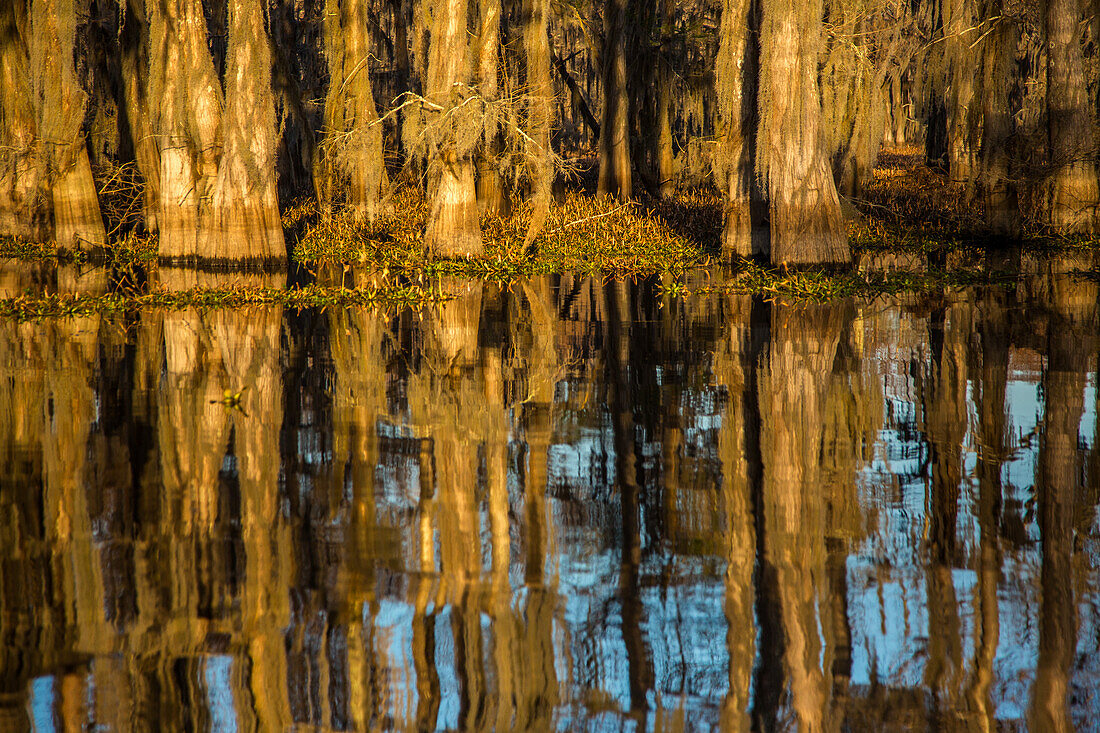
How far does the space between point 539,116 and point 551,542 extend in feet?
45.6

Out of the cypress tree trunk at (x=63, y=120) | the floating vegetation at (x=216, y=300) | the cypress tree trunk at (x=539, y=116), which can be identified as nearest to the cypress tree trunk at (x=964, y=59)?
the cypress tree trunk at (x=539, y=116)

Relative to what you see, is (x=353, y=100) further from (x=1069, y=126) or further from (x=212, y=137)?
(x=1069, y=126)

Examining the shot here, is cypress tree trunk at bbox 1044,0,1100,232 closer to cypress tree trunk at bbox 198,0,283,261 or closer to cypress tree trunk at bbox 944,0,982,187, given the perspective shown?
cypress tree trunk at bbox 944,0,982,187

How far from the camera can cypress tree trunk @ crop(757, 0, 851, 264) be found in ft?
51.7

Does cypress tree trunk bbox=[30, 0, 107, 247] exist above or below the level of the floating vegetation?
above

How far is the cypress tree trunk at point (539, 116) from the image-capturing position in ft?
58.4

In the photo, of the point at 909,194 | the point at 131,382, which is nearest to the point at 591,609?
the point at 131,382

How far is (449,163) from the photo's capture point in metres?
17.3

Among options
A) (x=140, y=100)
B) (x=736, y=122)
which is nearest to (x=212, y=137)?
(x=140, y=100)

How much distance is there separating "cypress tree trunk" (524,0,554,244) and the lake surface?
8.68m

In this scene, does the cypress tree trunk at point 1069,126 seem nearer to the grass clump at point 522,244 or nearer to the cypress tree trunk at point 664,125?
the grass clump at point 522,244

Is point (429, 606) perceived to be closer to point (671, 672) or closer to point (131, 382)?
point (671, 672)

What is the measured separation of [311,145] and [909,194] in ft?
51.8

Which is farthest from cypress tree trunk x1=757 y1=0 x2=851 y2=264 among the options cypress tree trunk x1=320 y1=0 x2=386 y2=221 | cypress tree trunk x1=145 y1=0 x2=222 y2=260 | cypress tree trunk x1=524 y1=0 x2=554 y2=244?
cypress tree trunk x1=145 y1=0 x2=222 y2=260
